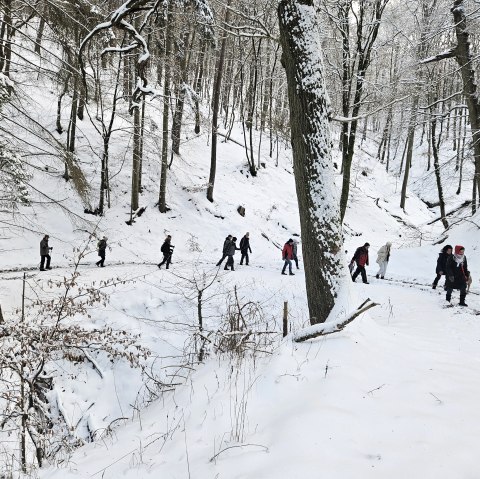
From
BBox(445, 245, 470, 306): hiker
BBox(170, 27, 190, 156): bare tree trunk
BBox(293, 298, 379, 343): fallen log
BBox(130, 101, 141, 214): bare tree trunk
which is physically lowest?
BBox(293, 298, 379, 343): fallen log

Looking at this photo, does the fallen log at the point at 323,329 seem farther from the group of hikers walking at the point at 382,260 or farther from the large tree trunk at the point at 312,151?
the group of hikers walking at the point at 382,260

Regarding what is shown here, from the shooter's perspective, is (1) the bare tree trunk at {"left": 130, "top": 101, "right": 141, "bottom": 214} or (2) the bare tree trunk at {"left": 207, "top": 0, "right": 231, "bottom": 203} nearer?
(1) the bare tree trunk at {"left": 130, "top": 101, "right": 141, "bottom": 214}

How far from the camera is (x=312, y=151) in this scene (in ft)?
17.2

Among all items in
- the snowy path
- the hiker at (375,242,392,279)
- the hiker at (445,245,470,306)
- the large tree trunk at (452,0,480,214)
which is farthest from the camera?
the hiker at (375,242,392,279)

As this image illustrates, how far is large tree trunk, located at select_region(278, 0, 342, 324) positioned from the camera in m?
5.12

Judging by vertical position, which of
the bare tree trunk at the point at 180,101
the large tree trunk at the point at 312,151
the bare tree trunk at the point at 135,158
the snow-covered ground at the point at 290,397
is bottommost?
the snow-covered ground at the point at 290,397

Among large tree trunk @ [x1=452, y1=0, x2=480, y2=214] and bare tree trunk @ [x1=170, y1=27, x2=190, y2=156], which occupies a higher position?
bare tree trunk @ [x1=170, y1=27, x2=190, y2=156]

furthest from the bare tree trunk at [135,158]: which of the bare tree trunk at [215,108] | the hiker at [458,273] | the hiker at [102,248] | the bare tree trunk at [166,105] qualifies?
the hiker at [458,273]

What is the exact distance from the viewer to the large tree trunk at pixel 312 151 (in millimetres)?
5121

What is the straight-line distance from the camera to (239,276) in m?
14.4

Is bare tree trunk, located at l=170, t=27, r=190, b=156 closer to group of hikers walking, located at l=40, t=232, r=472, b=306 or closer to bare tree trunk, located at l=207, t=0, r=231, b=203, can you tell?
bare tree trunk, located at l=207, t=0, r=231, b=203

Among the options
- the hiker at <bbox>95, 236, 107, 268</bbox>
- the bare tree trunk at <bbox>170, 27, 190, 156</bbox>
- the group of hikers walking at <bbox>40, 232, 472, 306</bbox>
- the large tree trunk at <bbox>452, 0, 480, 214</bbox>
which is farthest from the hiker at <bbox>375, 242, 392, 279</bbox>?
the bare tree trunk at <bbox>170, 27, 190, 156</bbox>

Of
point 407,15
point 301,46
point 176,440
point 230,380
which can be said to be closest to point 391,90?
point 407,15

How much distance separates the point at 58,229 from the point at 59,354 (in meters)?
10.2
